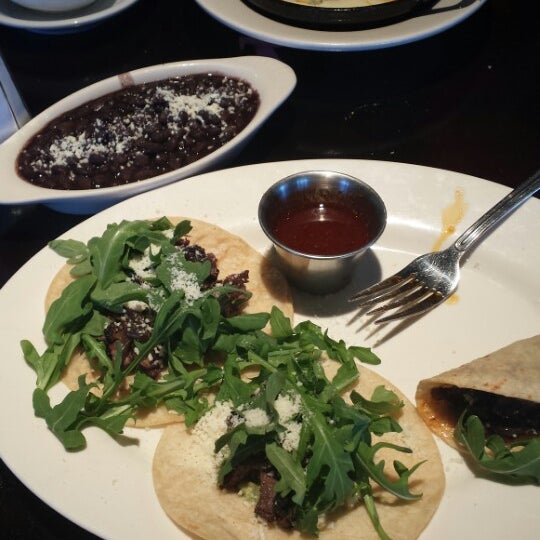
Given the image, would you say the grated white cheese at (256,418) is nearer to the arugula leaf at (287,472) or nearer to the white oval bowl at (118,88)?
the arugula leaf at (287,472)

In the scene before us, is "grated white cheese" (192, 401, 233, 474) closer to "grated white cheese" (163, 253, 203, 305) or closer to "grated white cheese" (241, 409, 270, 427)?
"grated white cheese" (241, 409, 270, 427)

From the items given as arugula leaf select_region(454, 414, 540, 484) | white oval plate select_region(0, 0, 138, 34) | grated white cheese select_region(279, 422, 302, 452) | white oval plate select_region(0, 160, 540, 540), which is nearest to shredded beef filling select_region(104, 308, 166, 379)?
white oval plate select_region(0, 160, 540, 540)

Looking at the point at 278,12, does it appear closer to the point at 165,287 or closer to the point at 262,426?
the point at 165,287

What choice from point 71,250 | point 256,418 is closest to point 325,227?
point 256,418

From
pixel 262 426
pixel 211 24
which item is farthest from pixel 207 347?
pixel 211 24

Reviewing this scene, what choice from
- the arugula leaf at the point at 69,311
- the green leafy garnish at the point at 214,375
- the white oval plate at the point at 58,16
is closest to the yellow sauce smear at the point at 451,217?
the green leafy garnish at the point at 214,375

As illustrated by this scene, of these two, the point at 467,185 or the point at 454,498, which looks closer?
the point at 454,498
